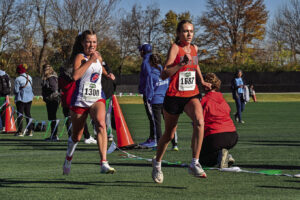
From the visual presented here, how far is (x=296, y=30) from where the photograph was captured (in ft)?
218

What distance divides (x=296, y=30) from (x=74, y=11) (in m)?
31.0

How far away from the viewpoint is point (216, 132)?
290 inches

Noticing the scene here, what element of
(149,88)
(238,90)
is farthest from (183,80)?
(238,90)

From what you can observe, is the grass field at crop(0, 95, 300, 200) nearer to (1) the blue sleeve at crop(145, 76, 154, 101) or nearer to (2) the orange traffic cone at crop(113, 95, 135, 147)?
(2) the orange traffic cone at crop(113, 95, 135, 147)

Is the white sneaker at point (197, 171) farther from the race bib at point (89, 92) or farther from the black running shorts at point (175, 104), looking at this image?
the race bib at point (89, 92)

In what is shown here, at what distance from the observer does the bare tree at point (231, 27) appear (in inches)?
2616

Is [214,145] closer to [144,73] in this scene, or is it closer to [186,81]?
[186,81]

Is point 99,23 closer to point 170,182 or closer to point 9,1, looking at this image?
point 9,1

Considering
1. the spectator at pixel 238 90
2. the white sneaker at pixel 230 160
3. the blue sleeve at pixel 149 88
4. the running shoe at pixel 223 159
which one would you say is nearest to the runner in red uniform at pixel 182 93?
the running shoe at pixel 223 159

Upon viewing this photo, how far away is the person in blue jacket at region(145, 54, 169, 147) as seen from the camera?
10008 millimetres

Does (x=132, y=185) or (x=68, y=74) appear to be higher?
(x=68, y=74)

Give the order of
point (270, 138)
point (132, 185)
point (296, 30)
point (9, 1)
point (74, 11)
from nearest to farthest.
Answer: point (132, 185) < point (270, 138) < point (74, 11) < point (9, 1) < point (296, 30)

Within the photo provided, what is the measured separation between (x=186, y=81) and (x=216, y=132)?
139cm

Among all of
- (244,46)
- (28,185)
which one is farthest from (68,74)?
(244,46)
